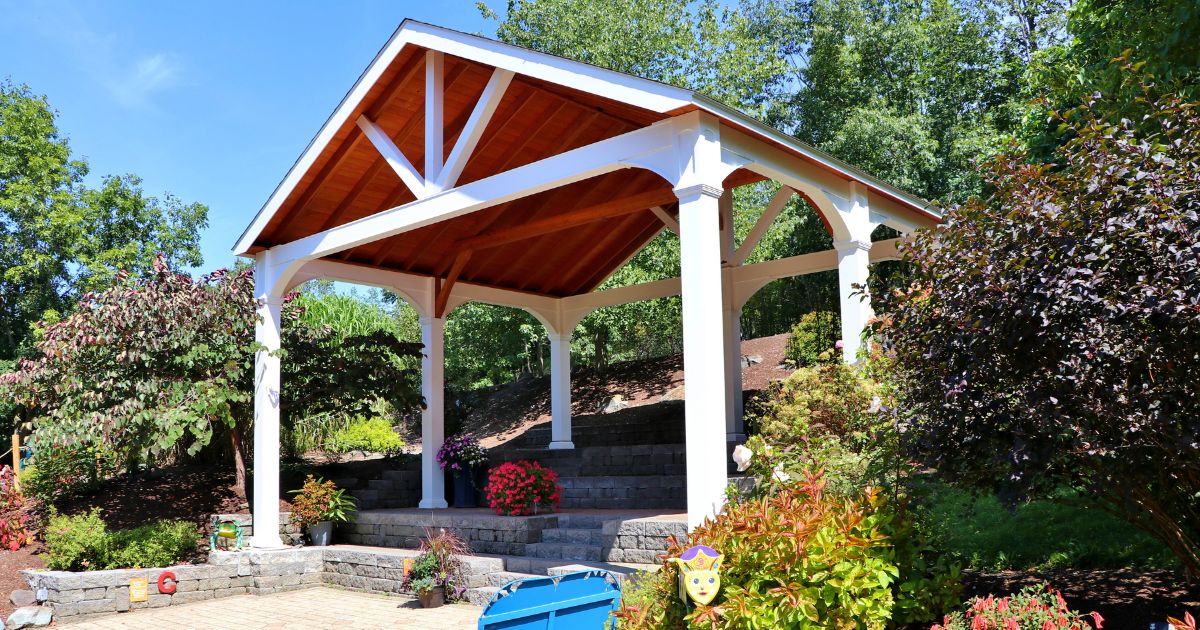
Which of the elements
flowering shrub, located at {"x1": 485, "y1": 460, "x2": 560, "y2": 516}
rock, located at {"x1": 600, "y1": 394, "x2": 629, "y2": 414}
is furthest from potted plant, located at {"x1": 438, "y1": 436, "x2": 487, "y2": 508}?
rock, located at {"x1": 600, "y1": 394, "x2": 629, "y2": 414}

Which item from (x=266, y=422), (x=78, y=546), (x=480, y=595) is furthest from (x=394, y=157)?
(x=78, y=546)

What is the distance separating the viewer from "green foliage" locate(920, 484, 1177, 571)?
6.38m

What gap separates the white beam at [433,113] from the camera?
8305 millimetres

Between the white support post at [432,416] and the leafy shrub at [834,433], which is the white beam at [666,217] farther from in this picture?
the leafy shrub at [834,433]

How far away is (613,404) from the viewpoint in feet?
61.8

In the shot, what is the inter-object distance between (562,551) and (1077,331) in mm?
5458

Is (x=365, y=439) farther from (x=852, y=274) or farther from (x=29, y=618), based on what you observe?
(x=852, y=274)

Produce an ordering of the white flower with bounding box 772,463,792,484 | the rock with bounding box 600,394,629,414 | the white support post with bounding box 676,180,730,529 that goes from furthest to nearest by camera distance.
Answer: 1. the rock with bounding box 600,394,629,414
2. the white support post with bounding box 676,180,730,529
3. the white flower with bounding box 772,463,792,484

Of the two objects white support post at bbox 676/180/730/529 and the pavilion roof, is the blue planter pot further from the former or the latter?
white support post at bbox 676/180/730/529

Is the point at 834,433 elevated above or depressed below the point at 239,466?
above

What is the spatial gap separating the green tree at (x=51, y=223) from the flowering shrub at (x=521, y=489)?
12.3 m

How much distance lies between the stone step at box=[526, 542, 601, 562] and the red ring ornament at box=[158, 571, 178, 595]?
362cm

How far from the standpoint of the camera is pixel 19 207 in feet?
59.9

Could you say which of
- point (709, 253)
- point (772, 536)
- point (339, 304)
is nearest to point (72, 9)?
point (339, 304)
